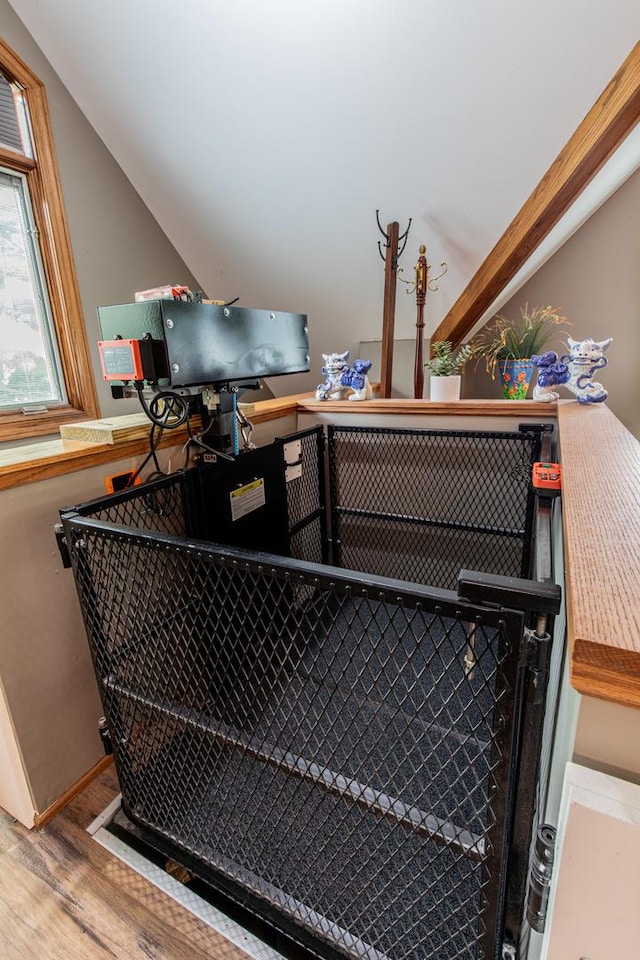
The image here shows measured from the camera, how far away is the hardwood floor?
97 cm

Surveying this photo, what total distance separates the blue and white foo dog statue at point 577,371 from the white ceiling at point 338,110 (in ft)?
2.51

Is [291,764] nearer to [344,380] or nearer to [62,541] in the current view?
[62,541]

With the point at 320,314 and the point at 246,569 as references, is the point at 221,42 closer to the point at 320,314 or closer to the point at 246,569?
the point at 320,314

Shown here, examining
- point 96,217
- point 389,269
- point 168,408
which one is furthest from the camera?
point 96,217

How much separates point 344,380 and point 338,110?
3.59 ft

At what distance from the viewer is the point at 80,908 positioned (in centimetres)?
104

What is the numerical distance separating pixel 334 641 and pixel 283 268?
2231mm

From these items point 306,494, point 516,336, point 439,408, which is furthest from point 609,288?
point 306,494

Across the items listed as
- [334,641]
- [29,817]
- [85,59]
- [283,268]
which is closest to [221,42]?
[85,59]

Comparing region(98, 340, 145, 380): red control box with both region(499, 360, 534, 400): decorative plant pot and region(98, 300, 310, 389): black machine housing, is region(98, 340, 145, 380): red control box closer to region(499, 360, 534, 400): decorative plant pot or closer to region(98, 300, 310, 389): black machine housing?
region(98, 300, 310, 389): black machine housing

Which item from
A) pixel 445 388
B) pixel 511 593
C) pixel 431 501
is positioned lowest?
pixel 431 501

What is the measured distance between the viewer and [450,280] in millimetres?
2512

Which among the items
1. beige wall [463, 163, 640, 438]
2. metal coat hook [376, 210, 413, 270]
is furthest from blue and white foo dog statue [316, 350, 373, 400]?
beige wall [463, 163, 640, 438]

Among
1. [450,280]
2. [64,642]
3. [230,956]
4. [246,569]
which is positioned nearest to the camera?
[246,569]
